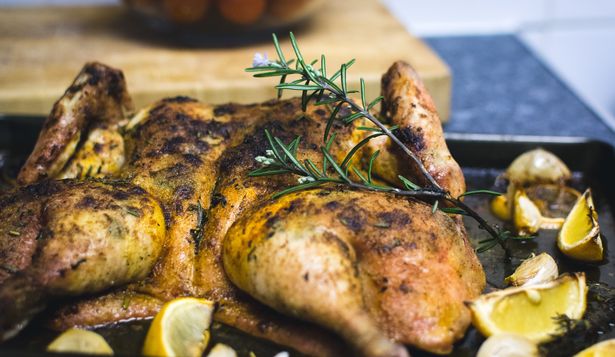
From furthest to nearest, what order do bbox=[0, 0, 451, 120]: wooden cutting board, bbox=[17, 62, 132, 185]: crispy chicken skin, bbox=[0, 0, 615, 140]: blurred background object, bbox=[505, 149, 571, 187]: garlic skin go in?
bbox=[0, 0, 615, 140]: blurred background object → bbox=[0, 0, 451, 120]: wooden cutting board → bbox=[505, 149, 571, 187]: garlic skin → bbox=[17, 62, 132, 185]: crispy chicken skin

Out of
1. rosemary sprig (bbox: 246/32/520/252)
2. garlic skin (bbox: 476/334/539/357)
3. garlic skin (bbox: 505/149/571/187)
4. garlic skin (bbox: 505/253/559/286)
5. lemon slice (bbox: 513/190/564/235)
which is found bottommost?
garlic skin (bbox: 476/334/539/357)

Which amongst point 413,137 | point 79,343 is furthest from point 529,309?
point 79,343

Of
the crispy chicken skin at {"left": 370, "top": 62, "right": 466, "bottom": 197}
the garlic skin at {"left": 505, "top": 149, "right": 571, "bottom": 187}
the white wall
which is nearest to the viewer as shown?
the crispy chicken skin at {"left": 370, "top": 62, "right": 466, "bottom": 197}

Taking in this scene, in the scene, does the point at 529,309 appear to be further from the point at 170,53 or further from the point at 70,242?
the point at 170,53

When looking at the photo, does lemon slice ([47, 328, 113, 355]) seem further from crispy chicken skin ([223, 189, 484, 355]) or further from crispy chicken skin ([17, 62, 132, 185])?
crispy chicken skin ([17, 62, 132, 185])

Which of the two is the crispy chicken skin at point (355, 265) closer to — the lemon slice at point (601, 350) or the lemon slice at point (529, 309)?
the lemon slice at point (529, 309)

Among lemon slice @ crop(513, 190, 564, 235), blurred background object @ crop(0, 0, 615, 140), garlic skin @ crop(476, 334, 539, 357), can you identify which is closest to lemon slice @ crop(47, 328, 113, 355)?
garlic skin @ crop(476, 334, 539, 357)

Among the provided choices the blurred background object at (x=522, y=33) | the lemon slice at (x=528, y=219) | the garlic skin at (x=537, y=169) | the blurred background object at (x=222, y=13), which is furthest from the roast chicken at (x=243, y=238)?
the blurred background object at (x=522, y=33)
